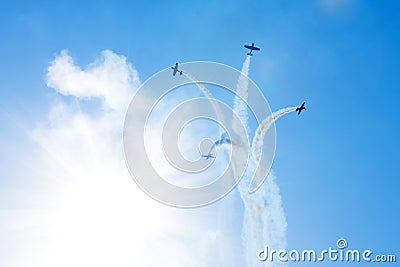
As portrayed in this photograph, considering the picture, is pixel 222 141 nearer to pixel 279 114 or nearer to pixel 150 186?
pixel 279 114

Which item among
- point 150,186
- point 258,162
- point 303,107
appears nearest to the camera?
point 150,186

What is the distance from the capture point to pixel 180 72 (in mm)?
102562

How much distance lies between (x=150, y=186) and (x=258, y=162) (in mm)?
24349

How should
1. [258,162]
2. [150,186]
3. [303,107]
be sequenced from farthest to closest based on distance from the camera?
[303,107] < [258,162] < [150,186]

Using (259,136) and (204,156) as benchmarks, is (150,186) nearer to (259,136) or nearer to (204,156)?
(204,156)

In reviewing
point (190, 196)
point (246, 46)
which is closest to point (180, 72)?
point (246, 46)

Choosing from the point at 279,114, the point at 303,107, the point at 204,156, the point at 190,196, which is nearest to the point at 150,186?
the point at 190,196

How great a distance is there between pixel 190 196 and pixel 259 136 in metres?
22.5

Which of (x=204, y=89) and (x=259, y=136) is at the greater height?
(x=204, y=89)

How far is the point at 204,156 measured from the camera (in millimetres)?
95750

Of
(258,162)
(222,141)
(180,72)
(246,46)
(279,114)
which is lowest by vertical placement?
(258,162)

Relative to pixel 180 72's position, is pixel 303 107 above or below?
below

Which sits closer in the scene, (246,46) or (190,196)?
(190,196)

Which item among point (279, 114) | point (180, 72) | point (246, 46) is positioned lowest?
point (279, 114)
